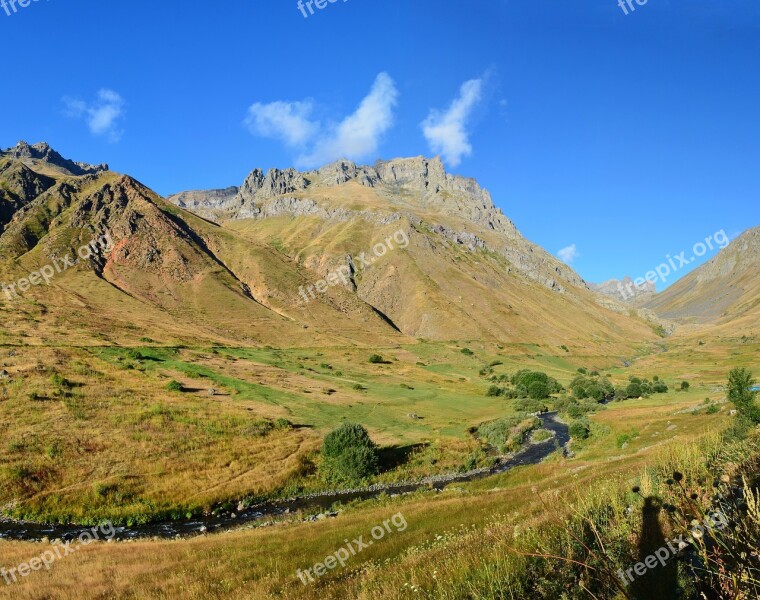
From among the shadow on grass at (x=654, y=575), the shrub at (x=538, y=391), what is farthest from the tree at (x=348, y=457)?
the shrub at (x=538, y=391)

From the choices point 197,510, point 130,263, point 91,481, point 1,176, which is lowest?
point 197,510

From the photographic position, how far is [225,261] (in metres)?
192

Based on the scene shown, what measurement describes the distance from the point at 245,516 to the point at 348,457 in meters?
10.1

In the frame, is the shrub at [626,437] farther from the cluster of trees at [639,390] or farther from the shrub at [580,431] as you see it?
the cluster of trees at [639,390]

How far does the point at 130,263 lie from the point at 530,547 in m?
174

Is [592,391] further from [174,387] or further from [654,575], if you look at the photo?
[654,575]

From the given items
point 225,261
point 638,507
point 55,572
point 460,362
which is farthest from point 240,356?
point 225,261

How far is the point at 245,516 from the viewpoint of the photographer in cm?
2941

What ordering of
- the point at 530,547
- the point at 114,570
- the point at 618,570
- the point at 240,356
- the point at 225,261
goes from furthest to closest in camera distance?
the point at 225,261, the point at 240,356, the point at 114,570, the point at 530,547, the point at 618,570

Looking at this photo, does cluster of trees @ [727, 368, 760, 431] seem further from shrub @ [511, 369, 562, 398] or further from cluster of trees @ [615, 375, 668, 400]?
cluster of trees @ [615, 375, 668, 400]

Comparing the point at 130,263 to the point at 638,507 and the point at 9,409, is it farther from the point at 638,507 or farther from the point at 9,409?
the point at 638,507

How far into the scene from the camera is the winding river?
2584cm

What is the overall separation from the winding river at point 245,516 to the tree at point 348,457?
6.18 feet

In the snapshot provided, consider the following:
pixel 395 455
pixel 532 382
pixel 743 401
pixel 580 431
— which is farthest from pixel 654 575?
pixel 532 382
